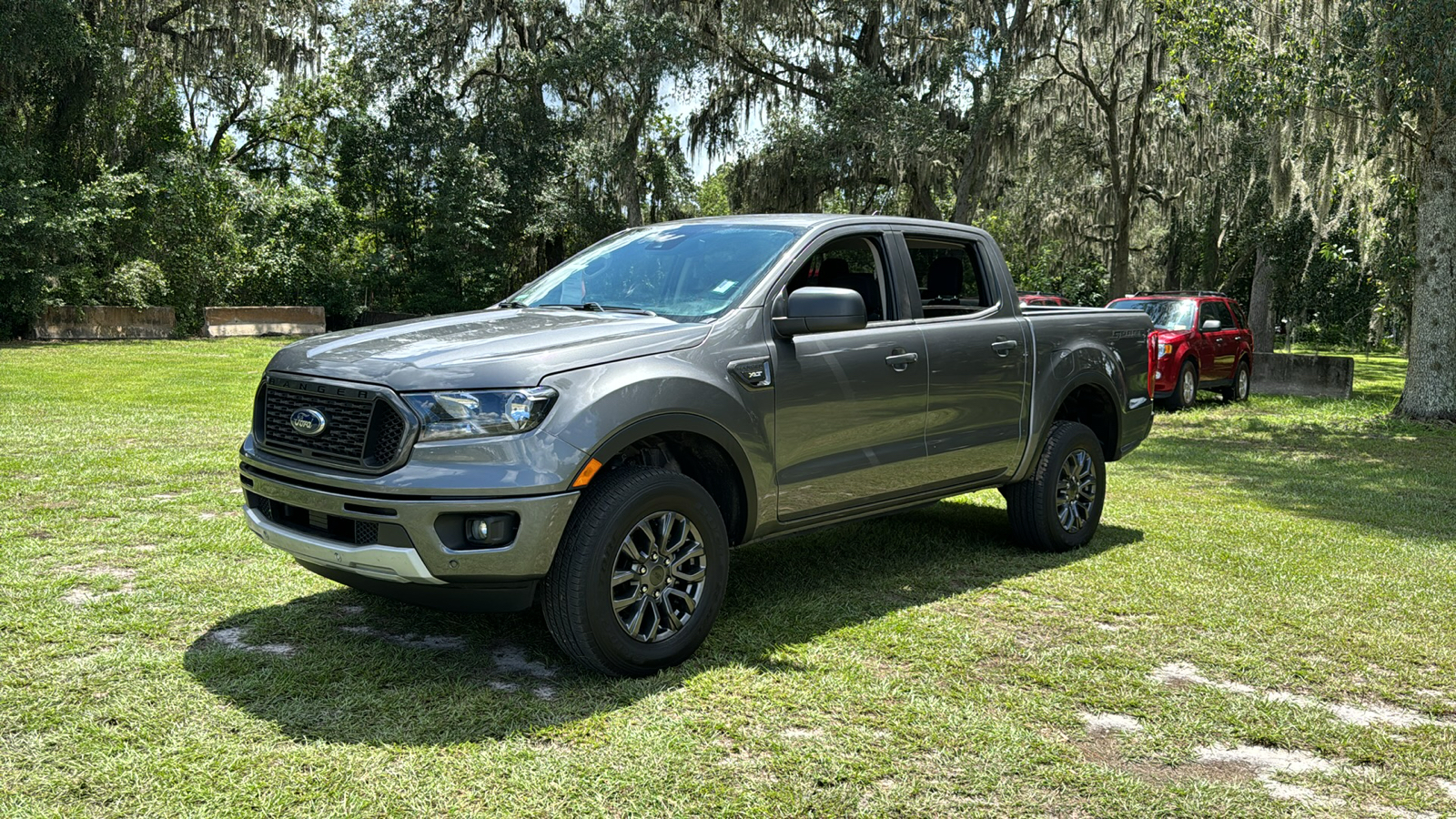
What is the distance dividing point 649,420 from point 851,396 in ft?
4.21

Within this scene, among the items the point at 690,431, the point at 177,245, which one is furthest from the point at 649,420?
the point at 177,245

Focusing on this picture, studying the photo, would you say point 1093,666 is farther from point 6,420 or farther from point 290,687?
point 6,420

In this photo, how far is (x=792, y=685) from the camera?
4.54 m

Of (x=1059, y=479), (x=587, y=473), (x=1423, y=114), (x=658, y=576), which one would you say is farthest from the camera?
(x=1423, y=114)

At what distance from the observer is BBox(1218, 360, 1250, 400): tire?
1892 cm

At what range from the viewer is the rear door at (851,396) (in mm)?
5195

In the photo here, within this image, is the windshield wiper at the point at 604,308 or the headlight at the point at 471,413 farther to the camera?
A: the windshield wiper at the point at 604,308

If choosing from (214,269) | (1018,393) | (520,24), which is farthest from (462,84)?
(1018,393)

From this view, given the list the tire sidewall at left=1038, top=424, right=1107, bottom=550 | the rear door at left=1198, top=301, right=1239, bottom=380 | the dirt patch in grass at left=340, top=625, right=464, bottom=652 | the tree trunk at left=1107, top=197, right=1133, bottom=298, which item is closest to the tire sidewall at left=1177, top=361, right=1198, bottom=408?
the rear door at left=1198, top=301, right=1239, bottom=380

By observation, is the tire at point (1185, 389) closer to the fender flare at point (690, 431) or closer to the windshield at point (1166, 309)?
the windshield at point (1166, 309)

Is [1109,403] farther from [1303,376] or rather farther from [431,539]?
[1303,376]

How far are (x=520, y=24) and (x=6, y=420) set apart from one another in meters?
24.0

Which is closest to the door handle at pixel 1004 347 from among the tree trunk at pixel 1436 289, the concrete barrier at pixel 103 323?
the tree trunk at pixel 1436 289

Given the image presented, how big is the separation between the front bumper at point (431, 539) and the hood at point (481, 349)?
43 centimetres
